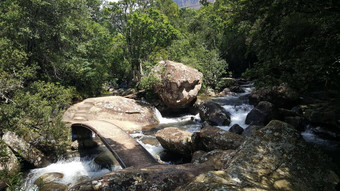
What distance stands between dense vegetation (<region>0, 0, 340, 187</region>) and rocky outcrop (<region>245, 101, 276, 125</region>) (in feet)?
11.6

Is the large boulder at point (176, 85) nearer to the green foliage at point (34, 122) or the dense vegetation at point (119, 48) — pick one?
the dense vegetation at point (119, 48)

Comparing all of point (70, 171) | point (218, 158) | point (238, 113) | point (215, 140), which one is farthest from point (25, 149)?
point (238, 113)

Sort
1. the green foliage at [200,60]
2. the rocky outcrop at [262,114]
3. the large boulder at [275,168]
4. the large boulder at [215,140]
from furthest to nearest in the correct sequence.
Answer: the green foliage at [200,60], the rocky outcrop at [262,114], the large boulder at [215,140], the large boulder at [275,168]

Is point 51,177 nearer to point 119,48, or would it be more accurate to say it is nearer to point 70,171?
point 70,171

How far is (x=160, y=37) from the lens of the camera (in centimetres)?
1977

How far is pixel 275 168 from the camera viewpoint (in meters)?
2.88

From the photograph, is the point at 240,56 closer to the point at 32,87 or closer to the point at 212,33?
the point at 212,33

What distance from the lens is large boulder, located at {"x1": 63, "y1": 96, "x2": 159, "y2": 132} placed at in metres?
13.6

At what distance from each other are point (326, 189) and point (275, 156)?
742mm

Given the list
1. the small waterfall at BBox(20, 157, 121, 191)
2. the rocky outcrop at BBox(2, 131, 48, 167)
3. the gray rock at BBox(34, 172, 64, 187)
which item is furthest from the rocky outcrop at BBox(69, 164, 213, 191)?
the rocky outcrop at BBox(2, 131, 48, 167)

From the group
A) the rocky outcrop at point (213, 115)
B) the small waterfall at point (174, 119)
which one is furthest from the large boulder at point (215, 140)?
the small waterfall at point (174, 119)

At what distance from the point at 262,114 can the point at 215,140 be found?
20.7 ft

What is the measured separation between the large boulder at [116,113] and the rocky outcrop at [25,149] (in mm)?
4196

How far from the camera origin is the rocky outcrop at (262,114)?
39.0 ft
